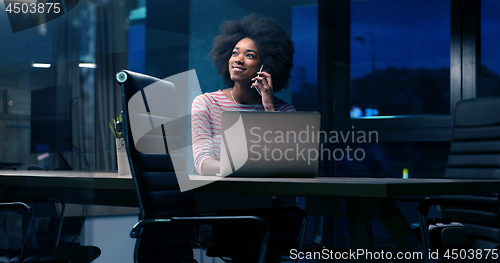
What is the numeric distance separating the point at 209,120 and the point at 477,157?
1.40 metres

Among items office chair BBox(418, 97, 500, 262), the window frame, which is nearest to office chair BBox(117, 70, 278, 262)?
office chair BBox(418, 97, 500, 262)

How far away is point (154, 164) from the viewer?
1.46 metres

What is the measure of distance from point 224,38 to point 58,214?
1361 mm

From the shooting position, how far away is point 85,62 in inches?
120

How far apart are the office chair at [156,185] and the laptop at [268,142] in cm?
20

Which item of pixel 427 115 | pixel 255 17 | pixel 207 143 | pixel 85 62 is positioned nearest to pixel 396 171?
pixel 427 115

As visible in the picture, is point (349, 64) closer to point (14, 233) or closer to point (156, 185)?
point (156, 185)

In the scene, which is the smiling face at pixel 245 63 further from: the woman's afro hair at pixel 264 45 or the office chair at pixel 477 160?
the office chair at pixel 477 160

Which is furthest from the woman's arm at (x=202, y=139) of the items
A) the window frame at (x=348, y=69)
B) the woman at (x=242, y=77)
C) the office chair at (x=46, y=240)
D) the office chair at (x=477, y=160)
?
the window frame at (x=348, y=69)

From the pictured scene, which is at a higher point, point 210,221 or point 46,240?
point 210,221

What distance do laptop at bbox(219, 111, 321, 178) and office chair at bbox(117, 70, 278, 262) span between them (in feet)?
0.66

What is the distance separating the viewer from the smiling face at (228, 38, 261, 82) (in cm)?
236

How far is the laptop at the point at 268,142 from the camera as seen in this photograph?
4.82 ft

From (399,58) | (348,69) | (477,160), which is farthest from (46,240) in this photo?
(399,58)
